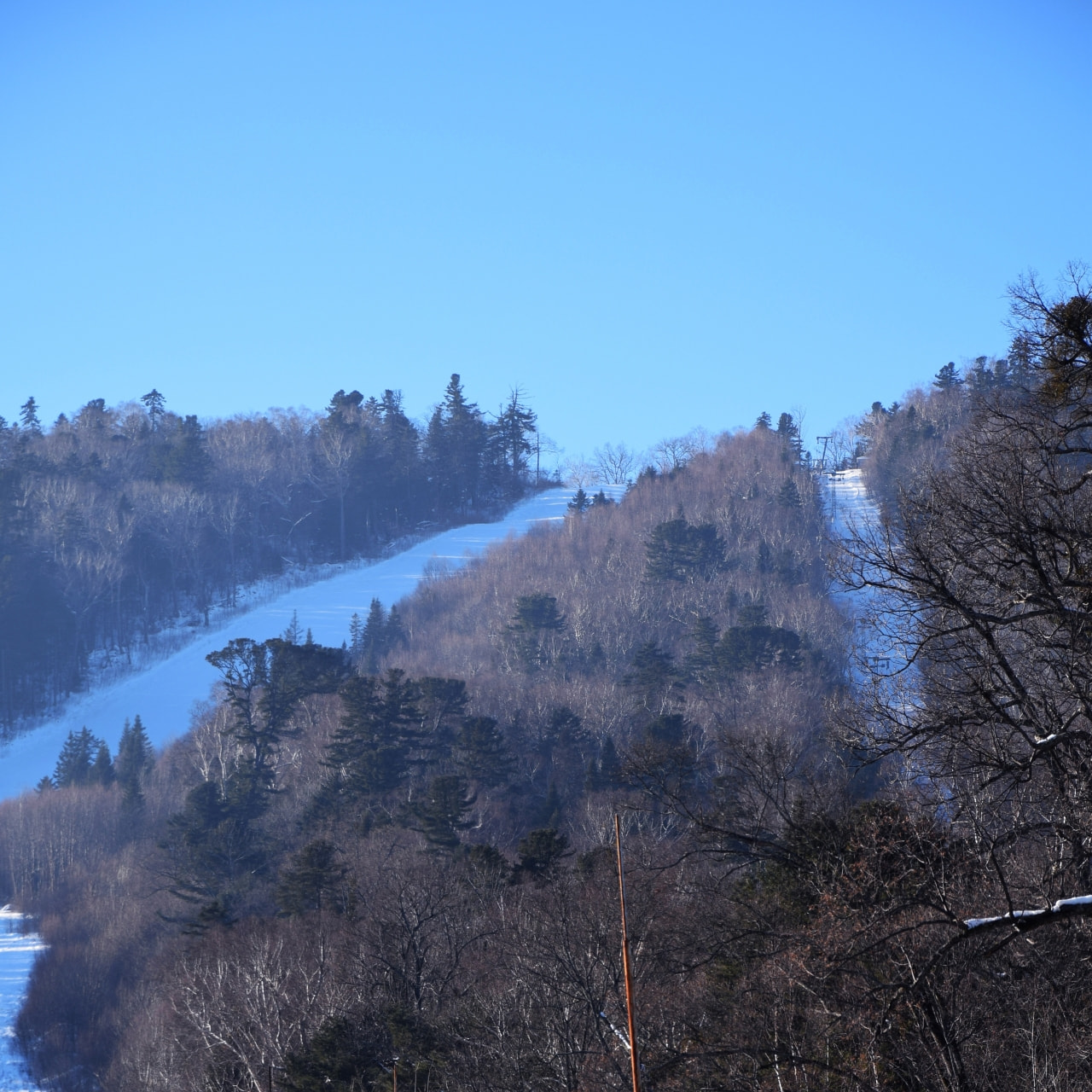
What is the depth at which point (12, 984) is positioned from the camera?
168 ft

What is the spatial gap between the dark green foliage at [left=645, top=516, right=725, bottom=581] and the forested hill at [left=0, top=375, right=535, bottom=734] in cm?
3847

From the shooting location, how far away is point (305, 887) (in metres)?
40.8

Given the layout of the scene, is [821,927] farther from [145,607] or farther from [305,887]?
[145,607]

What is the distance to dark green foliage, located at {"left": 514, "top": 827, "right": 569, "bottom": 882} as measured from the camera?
1358 inches

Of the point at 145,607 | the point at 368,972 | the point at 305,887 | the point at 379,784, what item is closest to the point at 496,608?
the point at 145,607

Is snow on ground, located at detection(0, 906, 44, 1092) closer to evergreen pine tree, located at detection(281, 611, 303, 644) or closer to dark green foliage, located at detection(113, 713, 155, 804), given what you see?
dark green foliage, located at detection(113, 713, 155, 804)

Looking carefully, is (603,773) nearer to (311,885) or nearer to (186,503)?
(311,885)

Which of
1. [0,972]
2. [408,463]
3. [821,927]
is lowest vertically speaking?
[0,972]

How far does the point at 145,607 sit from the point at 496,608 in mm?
30827

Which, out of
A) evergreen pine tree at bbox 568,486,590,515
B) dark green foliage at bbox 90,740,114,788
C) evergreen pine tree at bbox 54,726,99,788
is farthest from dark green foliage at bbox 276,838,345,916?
evergreen pine tree at bbox 568,486,590,515

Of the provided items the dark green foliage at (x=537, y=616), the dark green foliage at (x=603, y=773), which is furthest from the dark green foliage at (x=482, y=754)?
the dark green foliage at (x=537, y=616)

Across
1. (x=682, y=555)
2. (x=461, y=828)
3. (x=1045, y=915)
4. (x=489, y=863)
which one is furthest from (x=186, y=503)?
(x=1045, y=915)

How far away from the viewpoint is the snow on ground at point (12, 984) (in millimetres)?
44044

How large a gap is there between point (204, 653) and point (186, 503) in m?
20.4
